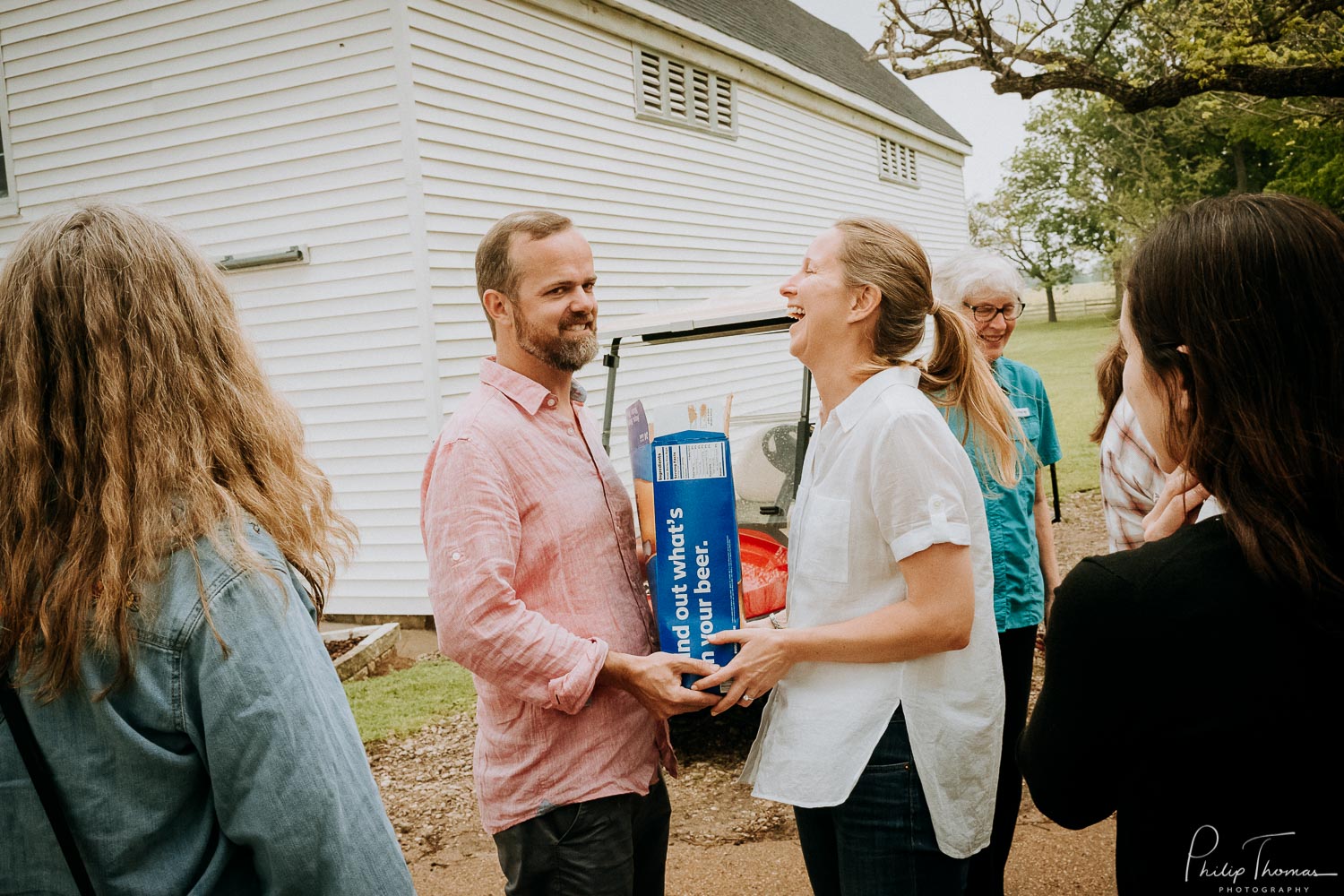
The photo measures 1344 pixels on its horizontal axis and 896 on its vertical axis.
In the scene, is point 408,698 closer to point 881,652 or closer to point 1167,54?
point 881,652

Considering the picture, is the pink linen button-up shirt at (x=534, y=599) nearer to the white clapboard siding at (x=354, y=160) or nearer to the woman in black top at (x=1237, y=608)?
the woman in black top at (x=1237, y=608)

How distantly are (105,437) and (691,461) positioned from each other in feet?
3.65

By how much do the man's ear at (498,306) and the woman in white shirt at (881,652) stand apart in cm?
83

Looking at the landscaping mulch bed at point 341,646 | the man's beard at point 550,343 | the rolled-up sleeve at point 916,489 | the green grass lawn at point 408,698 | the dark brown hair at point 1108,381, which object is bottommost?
the green grass lawn at point 408,698

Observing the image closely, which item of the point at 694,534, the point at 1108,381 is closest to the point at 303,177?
the point at 1108,381

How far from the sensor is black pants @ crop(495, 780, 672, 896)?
2088 mm

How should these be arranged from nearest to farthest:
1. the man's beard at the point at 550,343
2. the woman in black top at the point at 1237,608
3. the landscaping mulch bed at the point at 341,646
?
the woman in black top at the point at 1237,608
the man's beard at the point at 550,343
the landscaping mulch bed at the point at 341,646

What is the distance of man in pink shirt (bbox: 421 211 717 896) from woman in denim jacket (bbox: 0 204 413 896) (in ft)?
2.09

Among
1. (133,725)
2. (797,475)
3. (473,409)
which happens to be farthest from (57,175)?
(133,725)

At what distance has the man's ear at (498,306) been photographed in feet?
7.77

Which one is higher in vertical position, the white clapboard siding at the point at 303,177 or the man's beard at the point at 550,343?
the white clapboard siding at the point at 303,177

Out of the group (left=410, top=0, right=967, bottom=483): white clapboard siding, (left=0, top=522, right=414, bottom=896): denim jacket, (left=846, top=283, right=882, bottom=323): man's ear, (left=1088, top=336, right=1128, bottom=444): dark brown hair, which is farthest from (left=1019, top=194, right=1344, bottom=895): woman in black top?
(left=410, top=0, right=967, bottom=483): white clapboard siding

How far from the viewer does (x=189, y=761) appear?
1281 mm

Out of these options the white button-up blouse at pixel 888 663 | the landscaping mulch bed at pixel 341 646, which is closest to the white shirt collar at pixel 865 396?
the white button-up blouse at pixel 888 663
